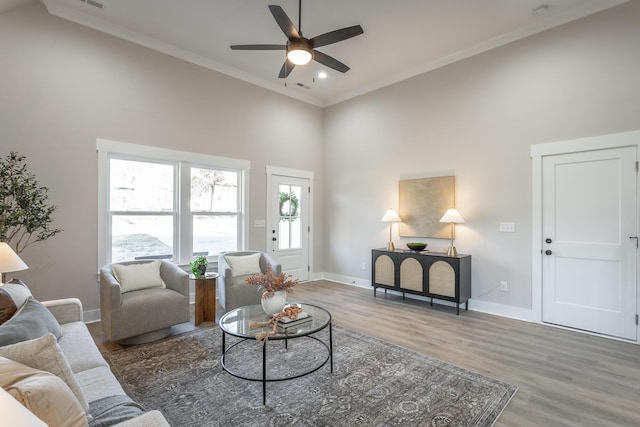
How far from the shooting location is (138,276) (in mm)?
3643

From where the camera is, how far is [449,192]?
485cm

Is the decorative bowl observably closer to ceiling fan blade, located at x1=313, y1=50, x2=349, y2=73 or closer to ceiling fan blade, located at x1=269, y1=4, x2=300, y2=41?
ceiling fan blade, located at x1=313, y1=50, x2=349, y2=73

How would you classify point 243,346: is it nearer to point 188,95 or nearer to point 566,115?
point 188,95

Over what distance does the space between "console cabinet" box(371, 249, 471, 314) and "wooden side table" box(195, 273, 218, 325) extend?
101 inches

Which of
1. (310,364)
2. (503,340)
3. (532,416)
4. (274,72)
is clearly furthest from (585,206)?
(274,72)

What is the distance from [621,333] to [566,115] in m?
2.53

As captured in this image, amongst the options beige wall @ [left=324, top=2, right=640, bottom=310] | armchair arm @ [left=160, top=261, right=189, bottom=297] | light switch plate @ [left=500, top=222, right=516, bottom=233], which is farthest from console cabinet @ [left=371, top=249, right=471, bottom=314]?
armchair arm @ [left=160, top=261, right=189, bottom=297]

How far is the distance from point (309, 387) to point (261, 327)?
0.59 meters

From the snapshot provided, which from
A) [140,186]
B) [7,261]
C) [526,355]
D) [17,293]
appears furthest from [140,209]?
[526,355]

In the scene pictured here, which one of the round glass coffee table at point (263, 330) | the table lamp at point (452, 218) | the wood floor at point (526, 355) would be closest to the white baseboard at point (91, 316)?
the wood floor at point (526, 355)

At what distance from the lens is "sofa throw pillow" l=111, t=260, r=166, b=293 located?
3.55m

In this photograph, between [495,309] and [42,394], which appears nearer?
[42,394]

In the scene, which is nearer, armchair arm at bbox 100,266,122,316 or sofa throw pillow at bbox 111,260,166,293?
armchair arm at bbox 100,266,122,316

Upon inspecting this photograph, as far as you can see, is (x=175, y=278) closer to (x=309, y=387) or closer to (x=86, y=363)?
(x=86, y=363)
